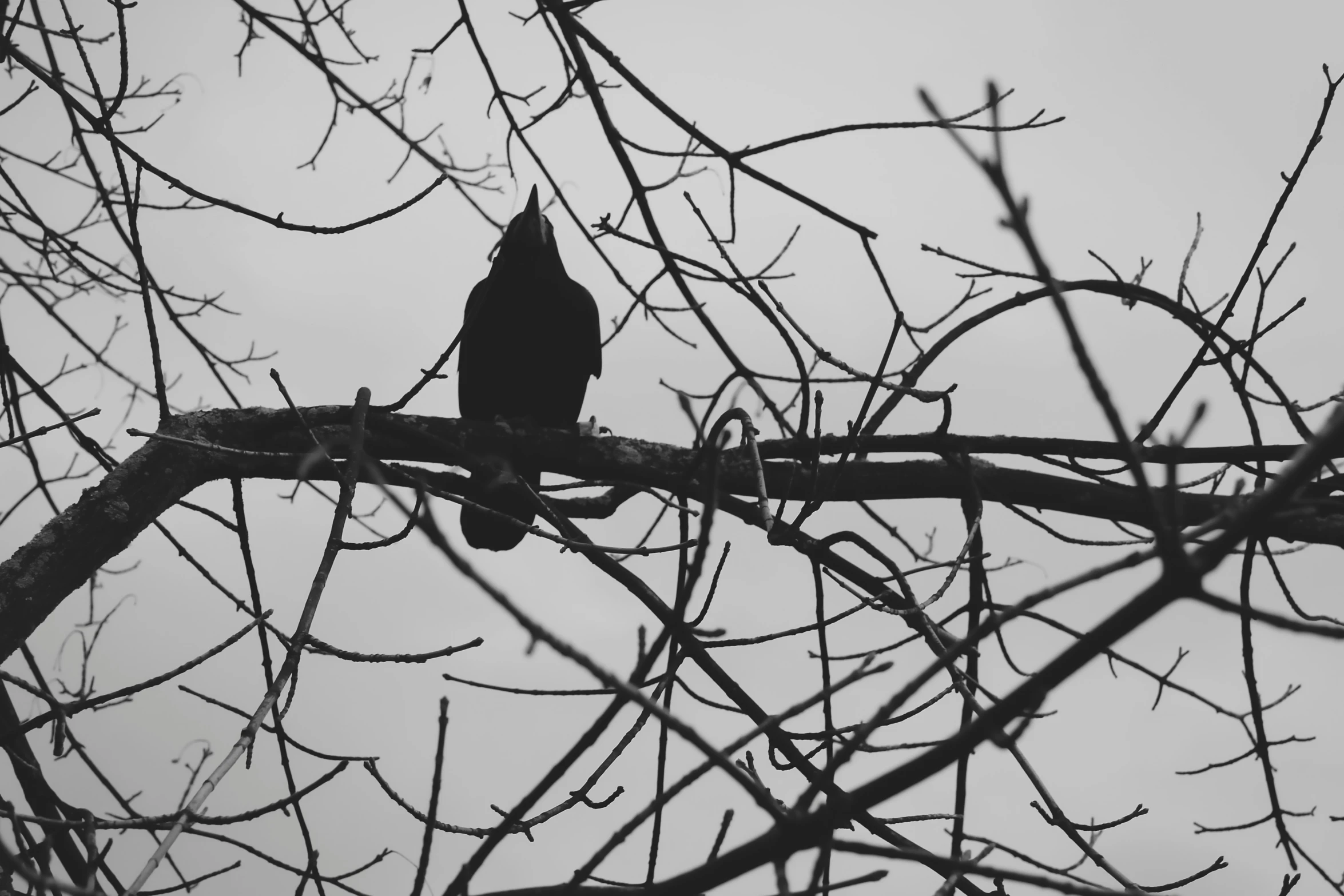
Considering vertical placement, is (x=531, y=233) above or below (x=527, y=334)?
above

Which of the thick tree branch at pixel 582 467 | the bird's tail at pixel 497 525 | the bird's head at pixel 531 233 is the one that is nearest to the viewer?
the thick tree branch at pixel 582 467

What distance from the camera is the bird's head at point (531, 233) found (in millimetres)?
3447

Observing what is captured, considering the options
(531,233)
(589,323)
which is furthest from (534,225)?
(589,323)

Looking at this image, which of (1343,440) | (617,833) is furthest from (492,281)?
(1343,440)

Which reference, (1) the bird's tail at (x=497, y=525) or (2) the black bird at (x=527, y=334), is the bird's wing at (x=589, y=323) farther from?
(1) the bird's tail at (x=497, y=525)

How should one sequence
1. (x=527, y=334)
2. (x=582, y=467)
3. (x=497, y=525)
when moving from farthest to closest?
(x=527, y=334)
(x=497, y=525)
(x=582, y=467)

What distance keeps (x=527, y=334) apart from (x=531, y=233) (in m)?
0.37

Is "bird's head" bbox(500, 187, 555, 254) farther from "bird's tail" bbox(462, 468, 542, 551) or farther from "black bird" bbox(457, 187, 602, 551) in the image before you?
"bird's tail" bbox(462, 468, 542, 551)

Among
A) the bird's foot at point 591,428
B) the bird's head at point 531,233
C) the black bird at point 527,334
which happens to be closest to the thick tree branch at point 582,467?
the bird's foot at point 591,428

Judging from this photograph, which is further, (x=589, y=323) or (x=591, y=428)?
(x=589, y=323)

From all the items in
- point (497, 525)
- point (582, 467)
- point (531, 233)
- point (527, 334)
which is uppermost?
point (531, 233)

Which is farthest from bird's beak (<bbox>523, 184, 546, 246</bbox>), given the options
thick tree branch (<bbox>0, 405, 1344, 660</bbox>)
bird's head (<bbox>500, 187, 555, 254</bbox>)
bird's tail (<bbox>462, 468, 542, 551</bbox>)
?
thick tree branch (<bbox>0, 405, 1344, 660</bbox>)

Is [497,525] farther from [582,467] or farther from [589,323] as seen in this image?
[582,467]

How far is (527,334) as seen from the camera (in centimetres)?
346
